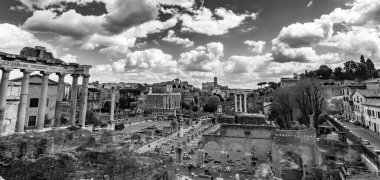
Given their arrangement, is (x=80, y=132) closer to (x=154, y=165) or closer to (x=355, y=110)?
(x=154, y=165)

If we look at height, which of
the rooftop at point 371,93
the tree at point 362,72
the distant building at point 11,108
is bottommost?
the distant building at point 11,108

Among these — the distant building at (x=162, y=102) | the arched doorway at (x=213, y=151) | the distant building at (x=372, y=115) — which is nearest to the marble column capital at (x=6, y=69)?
the arched doorway at (x=213, y=151)

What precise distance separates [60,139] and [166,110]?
77410mm

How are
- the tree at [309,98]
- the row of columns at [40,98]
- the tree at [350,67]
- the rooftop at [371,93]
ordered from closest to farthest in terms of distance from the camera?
the row of columns at [40,98] → the rooftop at [371,93] → the tree at [309,98] → the tree at [350,67]

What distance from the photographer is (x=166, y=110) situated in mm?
96438

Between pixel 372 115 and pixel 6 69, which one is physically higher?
pixel 6 69

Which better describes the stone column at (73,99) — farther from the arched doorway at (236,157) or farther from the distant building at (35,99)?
the arched doorway at (236,157)

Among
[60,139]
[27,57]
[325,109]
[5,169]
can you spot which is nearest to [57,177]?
[5,169]

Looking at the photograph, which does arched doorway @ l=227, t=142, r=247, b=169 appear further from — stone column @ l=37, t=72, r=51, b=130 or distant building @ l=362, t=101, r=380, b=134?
stone column @ l=37, t=72, r=51, b=130

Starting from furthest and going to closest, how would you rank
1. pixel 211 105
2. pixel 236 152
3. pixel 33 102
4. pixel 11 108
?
1. pixel 211 105
2. pixel 236 152
3. pixel 33 102
4. pixel 11 108

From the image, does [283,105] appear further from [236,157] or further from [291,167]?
[291,167]

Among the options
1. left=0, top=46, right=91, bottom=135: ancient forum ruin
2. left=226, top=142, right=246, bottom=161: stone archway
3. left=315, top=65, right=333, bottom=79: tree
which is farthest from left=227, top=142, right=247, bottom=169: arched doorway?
left=315, top=65, right=333, bottom=79: tree

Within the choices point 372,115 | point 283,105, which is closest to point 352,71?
point 283,105

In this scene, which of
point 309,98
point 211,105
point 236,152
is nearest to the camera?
point 236,152
